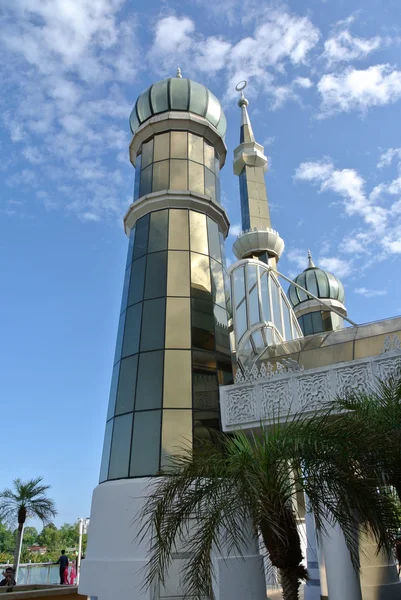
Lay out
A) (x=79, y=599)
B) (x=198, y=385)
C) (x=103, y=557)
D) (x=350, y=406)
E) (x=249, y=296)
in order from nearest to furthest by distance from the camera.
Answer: (x=350, y=406) < (x=79, y=599) < (x=103, y=557) < (x=198, y=385) < (x=249, y=296)

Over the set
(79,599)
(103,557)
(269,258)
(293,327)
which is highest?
(269,258)

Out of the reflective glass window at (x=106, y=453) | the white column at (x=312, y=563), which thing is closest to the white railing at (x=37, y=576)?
the reflective glass window at (x=106, y=453)

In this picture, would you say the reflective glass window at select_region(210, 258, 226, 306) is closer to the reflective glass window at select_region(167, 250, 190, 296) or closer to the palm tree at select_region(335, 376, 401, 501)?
the reflective glass window at select_region(167, 250, 190, 296)

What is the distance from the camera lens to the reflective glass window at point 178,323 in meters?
16.5

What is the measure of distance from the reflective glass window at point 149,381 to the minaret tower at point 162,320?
0.03 metres

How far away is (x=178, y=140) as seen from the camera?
819 inches

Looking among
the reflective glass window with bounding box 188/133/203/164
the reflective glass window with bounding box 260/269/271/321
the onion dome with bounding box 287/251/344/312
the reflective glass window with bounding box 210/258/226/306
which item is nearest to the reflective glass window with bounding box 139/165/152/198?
the reflective glass window with bounding box 188/133/203/164

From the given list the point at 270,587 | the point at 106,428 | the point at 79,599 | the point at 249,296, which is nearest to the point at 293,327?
the point at 249,296

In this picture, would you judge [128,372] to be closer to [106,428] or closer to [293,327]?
[106,428]

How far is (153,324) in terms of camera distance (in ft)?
55.6

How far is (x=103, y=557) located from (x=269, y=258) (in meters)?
17.1

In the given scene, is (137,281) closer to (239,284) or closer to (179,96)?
(239,284)

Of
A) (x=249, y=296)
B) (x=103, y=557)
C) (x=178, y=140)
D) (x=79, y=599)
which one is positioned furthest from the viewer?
(x=178, y=140)

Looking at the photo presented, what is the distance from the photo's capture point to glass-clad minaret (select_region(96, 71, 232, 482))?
1537 cm
